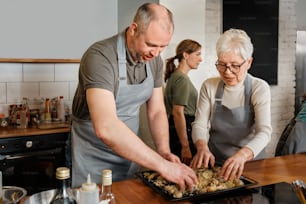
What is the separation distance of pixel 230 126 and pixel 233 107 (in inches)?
4.0

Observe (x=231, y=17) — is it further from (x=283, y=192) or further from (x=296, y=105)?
(x=283, y=192)

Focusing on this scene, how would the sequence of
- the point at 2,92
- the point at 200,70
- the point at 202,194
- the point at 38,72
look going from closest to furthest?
the point at 202,194
the point at 2,92
the point at 38,72
the point at 200,70

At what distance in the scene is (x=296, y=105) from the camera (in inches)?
182

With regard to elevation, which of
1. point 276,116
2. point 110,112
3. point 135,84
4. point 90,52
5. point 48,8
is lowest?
point 276,116

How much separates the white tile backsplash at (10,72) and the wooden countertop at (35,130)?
437mm

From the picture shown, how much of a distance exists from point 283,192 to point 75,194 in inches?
29.5

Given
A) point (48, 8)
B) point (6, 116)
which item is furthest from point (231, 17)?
point (6, 116)

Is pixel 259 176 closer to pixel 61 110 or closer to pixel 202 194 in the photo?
pixel 202 194

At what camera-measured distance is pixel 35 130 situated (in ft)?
8.45

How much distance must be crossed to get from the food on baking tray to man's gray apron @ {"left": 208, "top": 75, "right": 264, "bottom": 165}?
1.49 ft

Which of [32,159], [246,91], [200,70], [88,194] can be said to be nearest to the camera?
[88,194]

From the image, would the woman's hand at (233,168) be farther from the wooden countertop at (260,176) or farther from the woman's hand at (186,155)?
the woman's hand at (186,155)

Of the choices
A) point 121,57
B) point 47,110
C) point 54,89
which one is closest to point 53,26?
point 54,89

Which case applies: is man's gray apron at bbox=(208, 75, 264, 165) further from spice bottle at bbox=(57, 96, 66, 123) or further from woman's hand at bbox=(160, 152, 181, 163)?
spice bottle at bbox=(57, 96, 66, 123)
